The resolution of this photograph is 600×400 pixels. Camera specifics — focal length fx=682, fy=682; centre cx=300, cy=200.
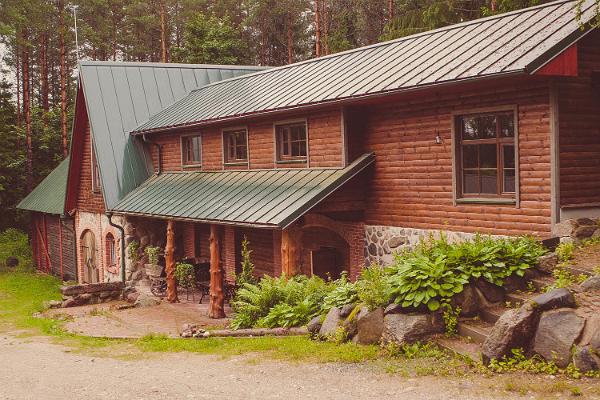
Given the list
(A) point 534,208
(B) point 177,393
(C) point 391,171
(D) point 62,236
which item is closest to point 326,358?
(B) point 177,393

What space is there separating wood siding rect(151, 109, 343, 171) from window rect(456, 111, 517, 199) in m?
3.25

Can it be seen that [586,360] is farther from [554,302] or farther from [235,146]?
[235,146]

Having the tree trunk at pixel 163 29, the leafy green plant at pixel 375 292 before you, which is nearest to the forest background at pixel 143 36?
the tree trunk at pixel 163 29

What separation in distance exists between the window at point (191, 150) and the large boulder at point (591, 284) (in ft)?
48.8

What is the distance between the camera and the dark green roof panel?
2377 cm

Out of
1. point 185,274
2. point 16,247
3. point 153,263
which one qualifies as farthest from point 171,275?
point 16,247

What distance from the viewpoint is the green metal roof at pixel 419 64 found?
11711 mm

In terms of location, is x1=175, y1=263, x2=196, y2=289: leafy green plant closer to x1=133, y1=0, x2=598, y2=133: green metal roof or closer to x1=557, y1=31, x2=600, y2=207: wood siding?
x1=133, y1=0, x2=598, y2=133: green metal roof

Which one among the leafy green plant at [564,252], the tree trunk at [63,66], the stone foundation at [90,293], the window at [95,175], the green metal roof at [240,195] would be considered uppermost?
the tree trunk at [63,66]

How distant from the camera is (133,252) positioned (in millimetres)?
22688

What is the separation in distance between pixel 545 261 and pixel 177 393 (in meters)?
5.65

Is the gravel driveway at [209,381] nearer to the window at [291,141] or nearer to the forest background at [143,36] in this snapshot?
the window at [291,141]

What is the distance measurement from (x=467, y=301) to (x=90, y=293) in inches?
594

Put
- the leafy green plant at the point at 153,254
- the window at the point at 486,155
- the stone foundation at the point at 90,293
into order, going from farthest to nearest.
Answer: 1. the leafy green plant at the point at 153,254
2. the stone foundation at the point at 90,293
3. the window at the point at 486,155
